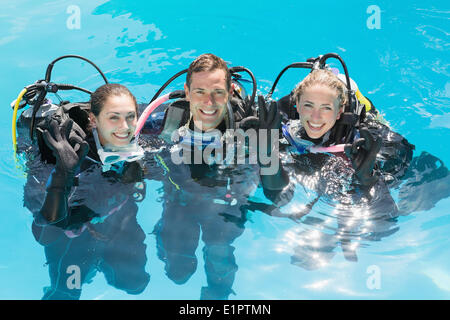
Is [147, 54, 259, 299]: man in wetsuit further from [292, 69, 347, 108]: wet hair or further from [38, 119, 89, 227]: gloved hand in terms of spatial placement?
[38, 119, 89, 227]: gloved hand

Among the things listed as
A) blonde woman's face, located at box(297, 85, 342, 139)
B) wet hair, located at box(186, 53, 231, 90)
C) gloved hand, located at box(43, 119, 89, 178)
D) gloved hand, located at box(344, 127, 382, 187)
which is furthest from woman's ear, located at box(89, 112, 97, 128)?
gloved hand, located at box(344, 127, 382, 187)

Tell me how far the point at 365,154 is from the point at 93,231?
6.22 feet

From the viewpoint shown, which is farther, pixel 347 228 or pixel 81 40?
pixel 81 40

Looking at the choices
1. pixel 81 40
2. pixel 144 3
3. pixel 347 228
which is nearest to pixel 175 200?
pixel 347 228

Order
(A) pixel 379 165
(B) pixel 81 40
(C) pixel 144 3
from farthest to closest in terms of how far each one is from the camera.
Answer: (C) pixel 144 3, (B) pixel 81 40, (A) pixel 379 165

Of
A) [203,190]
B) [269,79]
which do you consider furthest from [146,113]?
[269,79]

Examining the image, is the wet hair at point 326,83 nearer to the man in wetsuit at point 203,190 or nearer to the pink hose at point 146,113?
the man in wetsuit at point 203,190

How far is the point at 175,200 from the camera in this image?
317cm

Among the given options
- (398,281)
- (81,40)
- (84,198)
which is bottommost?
(398,281)

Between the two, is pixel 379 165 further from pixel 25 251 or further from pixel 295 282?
pixel 25 251

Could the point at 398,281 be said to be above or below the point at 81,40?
below

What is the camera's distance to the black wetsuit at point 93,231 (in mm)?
2803

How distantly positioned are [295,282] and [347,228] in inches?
21.5

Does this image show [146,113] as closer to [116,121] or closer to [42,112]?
[116,121]
